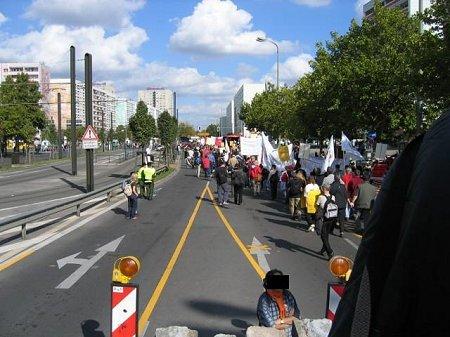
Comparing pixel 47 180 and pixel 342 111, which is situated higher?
pixel 342 111

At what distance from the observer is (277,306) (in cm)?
492

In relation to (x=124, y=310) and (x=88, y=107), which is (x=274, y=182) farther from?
(x=124, y=310)

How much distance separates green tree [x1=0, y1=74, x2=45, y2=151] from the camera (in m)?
58.4

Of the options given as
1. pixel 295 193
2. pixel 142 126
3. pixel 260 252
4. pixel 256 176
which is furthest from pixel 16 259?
pixel 142 126

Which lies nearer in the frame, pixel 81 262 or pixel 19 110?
pixel 81 262

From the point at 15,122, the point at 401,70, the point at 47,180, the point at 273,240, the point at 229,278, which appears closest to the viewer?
the point at 229,278

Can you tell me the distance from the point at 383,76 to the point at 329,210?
50.2 feet

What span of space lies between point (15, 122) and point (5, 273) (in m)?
53.3

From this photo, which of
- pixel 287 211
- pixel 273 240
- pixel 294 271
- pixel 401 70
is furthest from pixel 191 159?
pixel 294 271

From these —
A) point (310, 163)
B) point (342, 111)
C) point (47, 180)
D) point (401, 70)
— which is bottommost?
point (47, 180)

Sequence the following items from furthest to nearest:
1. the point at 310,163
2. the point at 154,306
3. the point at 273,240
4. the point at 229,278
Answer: the point at 310,163 → the point at 273,240 → the point at 229,278 → the point at 154,306

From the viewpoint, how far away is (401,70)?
79.9 ft

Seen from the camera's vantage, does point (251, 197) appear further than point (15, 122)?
No

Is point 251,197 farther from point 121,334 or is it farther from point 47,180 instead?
point 121,334
